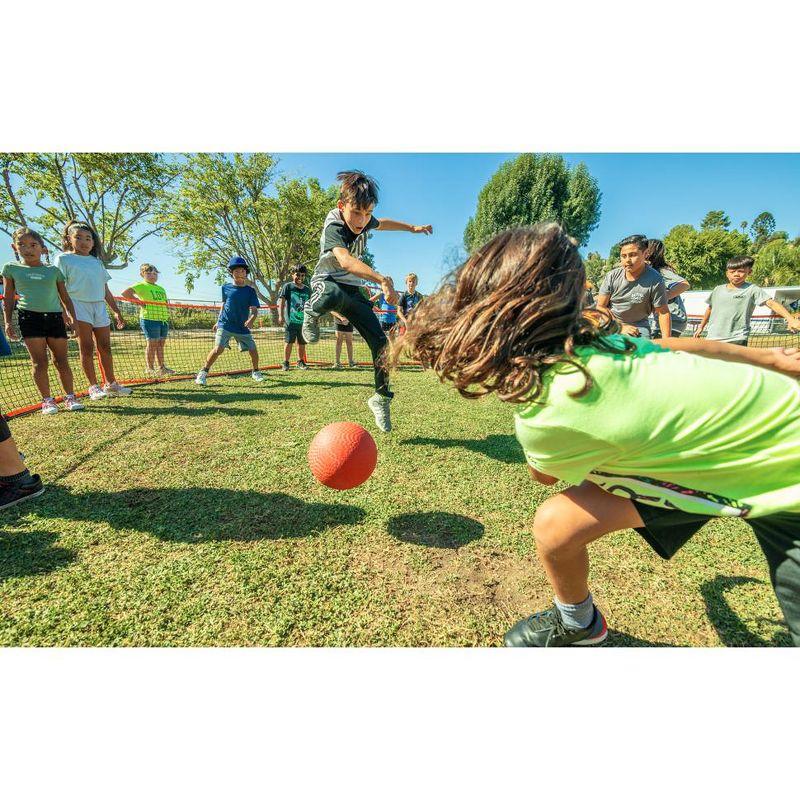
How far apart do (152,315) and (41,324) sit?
373 centimetres

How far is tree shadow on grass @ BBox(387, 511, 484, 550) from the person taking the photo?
269 centimetres

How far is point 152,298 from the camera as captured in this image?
31.8ft

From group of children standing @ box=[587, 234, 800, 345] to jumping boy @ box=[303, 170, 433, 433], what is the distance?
2793mm

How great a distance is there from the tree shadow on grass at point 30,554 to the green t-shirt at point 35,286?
156 inches

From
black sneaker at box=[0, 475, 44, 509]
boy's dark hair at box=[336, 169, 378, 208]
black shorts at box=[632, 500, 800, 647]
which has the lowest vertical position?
black sneaker at box=[0, 475, 44, 509]

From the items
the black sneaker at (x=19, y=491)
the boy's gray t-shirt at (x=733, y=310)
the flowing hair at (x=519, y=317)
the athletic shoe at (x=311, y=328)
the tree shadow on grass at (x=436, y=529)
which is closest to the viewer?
the flowing hair at (x=519, y=317)

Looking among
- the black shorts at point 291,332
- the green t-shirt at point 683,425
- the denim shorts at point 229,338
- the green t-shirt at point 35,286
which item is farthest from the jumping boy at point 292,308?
the green t-shirt at point 683,425

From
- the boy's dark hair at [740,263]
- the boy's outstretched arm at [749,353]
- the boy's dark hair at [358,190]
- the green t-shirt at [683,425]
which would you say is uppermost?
the boy's dark hair at [358,190]

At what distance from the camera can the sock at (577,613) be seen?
179cm

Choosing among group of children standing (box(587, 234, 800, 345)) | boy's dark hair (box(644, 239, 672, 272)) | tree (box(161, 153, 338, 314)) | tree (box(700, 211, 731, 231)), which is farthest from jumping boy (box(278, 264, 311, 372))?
tree (box(700, 211, 731, 231))

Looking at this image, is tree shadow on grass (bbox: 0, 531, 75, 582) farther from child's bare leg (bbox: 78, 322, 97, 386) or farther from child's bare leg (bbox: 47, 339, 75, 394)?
child's bare leg (bbox: 78, 322, 97, 386)

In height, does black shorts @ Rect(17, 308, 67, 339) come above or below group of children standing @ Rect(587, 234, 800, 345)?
below

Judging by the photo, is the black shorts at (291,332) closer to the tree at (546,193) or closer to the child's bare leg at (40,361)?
the child's bare leg at (40,361)

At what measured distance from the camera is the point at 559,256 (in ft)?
4.74
